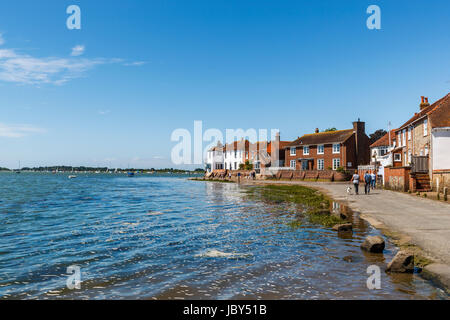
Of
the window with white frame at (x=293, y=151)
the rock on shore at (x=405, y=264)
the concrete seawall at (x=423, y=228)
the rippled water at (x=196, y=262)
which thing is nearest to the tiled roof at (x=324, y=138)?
the window with white frame at (x=293, y=151)

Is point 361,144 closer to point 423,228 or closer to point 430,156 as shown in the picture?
point 430,156

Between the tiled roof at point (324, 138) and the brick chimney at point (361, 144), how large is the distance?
4.34 feet

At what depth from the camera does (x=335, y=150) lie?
63.7 metres

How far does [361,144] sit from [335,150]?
5139 millimetres

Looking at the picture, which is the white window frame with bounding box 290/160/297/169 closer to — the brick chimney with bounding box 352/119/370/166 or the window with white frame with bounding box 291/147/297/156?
the window with white frame with bounding box 291/147/297/156

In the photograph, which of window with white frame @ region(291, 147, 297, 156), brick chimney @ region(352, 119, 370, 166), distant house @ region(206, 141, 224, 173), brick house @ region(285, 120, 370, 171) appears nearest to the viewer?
brick house @ region(285, 120, 370, 171)

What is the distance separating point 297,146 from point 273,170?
7538 mm

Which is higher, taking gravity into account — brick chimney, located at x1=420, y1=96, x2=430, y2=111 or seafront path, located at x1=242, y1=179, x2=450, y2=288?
brick chimney, located at x1=420, y1=96, x2=430, y2=111

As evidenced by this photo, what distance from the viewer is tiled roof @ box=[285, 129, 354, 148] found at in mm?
63781

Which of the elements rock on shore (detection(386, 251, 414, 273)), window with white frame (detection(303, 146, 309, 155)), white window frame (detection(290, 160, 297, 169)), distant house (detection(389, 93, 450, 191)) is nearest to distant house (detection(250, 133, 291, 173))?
white window frame (detection(290, 160, 297, 169))

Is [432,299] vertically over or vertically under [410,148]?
under
